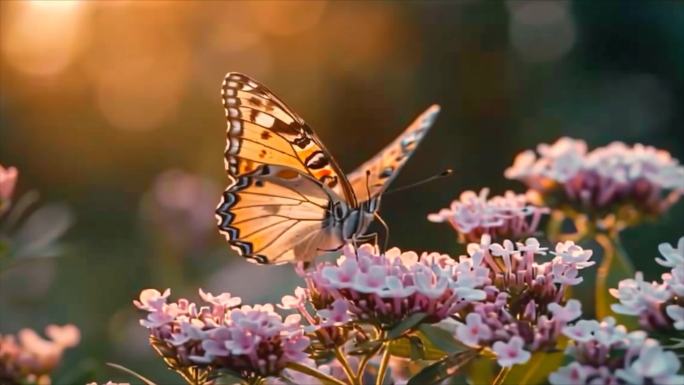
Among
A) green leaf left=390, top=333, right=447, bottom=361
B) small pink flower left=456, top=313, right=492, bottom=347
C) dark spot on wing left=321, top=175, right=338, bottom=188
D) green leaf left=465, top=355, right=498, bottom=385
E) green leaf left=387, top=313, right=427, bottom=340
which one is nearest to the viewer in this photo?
small pink flower left=456, top=313, right=492, bottom=347

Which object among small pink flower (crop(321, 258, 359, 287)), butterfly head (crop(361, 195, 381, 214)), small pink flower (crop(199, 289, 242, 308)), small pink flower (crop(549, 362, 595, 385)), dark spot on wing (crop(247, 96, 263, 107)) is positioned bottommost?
small pink flower (crop(549, 362, 595, 385))

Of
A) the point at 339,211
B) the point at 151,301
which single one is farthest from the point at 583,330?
the point at 339,211

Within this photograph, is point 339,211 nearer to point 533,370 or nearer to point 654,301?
point 533,370

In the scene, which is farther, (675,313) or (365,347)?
(365,347)

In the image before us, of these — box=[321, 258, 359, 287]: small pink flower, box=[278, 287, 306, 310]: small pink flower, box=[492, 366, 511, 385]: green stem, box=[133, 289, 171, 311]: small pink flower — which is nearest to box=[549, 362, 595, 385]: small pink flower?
box=[492, 366, 511, 385]: green stem

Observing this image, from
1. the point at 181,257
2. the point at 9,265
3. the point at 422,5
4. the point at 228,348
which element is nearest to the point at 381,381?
the point at 228,348

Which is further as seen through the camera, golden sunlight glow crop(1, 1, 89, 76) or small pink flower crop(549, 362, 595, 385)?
golden sunlight glow crop(1, 1, 89, 76)

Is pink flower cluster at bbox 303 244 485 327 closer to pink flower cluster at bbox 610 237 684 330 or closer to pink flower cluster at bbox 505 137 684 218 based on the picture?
pink flower cluster at bbox 610 237 684 330
